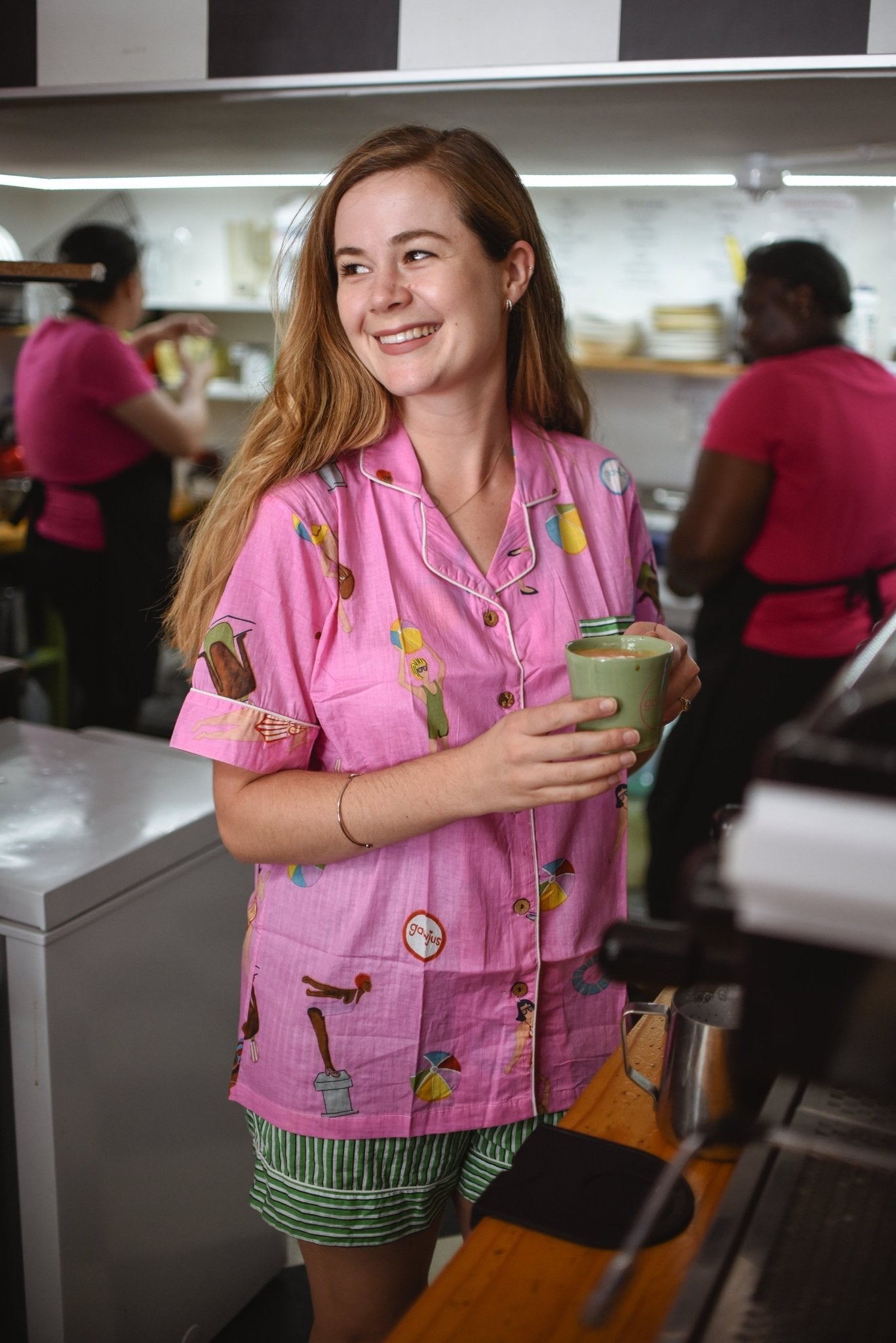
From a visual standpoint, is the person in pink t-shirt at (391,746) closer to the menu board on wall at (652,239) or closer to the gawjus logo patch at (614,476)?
the gawjus logo patch at (614,476)

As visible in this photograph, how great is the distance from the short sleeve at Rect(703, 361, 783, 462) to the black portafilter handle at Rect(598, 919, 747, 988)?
6.35ft

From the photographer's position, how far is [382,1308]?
1.28 m

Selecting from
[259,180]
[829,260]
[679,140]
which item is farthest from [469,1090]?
[259,180]

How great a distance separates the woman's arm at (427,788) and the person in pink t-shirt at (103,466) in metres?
2.23

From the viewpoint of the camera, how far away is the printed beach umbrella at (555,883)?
128 cm

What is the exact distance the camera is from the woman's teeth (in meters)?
1.27

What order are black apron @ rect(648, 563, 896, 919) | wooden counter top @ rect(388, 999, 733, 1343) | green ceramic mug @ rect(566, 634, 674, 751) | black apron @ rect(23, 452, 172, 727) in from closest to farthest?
wooden counter top @ rect(388, 999, 733, 1343)
green ceramic mug @ rect(566, 634, 674, 751)
black apron @ rect(648, 563, 896, 919)
black apron @ rect(23, 452, 172, 727)

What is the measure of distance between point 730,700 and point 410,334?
4.88ft

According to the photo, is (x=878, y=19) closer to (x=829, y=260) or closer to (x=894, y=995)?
(x=829, y=260)

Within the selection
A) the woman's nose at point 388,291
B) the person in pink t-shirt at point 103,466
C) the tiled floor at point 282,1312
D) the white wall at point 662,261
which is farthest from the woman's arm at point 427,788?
the white wall at point 662,261

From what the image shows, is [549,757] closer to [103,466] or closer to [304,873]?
[304,873]

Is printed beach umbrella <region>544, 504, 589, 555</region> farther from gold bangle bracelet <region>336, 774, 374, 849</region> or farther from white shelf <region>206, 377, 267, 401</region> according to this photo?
white shelf <region>206, 377, 267, 401</region>

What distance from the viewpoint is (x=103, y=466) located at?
3.49 metres

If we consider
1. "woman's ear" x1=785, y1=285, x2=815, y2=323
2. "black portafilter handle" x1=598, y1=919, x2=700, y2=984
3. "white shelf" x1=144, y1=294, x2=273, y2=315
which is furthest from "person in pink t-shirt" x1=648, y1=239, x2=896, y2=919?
"white shelf" x1=144, y1=294, x2=273, y2=315
